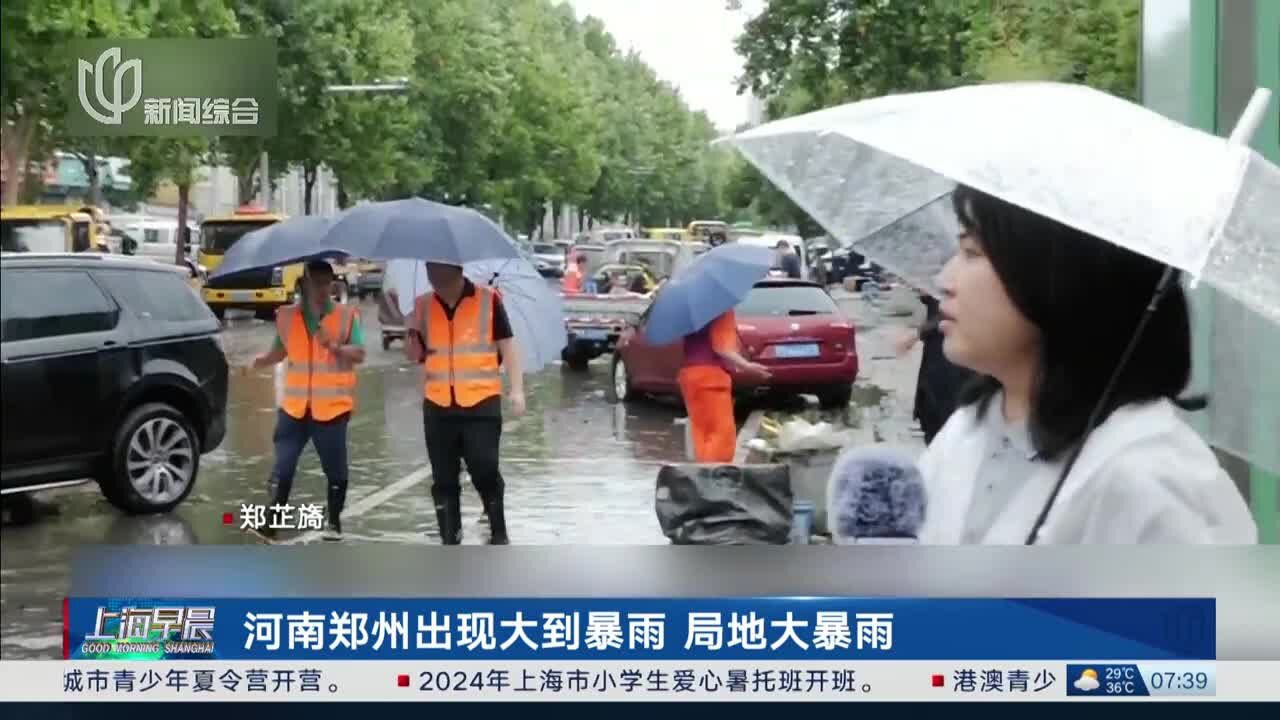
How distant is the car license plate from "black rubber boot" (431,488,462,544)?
2.53 feet

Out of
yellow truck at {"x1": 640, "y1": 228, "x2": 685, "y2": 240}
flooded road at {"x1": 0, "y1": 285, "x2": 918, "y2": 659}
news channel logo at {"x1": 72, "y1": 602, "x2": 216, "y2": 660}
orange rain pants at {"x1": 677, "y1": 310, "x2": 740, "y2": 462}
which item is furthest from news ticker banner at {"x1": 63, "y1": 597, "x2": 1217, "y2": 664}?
yellow truck at {"x1": 640, "y1": 228, "x2": 685, "y2": 240}

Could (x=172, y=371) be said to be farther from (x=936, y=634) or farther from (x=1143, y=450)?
(x=1143, y=450)

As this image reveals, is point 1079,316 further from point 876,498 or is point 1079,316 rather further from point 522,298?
point 522,298

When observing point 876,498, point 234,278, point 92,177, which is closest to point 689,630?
point 876,498

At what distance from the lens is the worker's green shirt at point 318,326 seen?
3709mm

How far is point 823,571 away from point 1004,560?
1.38 ft

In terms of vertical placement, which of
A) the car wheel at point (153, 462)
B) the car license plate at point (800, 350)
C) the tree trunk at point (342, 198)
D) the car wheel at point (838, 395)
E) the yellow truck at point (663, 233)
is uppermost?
the tree trunk at point (342, 198)

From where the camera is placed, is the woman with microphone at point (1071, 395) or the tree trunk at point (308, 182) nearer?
the woman with microphone at point (1071, 395)

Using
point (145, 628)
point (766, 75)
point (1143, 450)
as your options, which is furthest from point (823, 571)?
point (145, 628)

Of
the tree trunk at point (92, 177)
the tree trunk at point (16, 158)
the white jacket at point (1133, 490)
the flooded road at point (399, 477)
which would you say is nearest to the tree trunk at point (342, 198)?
the flooded road at point (399, 477)

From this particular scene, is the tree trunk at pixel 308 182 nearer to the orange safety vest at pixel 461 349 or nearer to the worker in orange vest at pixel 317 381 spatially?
the worker in orange vest at pixel 317 381

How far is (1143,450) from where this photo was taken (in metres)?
2.66

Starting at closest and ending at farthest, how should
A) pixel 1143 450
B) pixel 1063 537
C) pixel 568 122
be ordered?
pixel 1143 450, pixel 1063 537, pixel 568 122

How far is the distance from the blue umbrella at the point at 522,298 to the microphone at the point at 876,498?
75cm
